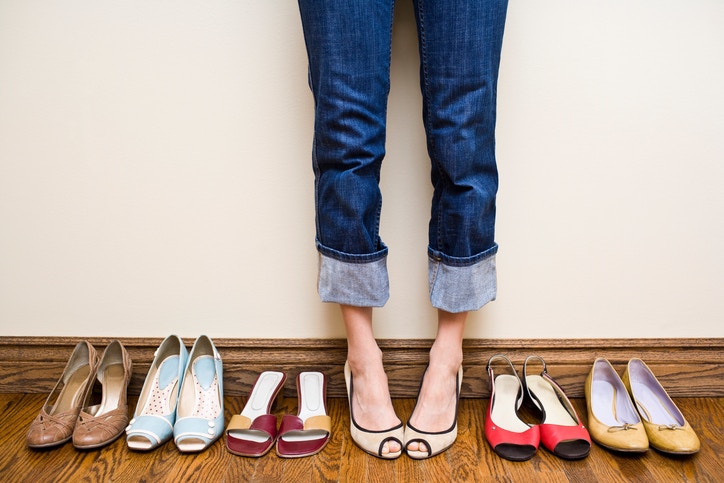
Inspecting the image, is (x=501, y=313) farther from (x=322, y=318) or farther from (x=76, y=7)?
(x=76, y=7)

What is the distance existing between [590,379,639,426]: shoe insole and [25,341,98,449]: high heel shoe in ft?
3.06

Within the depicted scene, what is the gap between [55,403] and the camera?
1.02 metres

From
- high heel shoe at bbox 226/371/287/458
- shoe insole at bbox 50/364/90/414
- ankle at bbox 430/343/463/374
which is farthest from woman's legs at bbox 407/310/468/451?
shoe insole at bbox 50/364/90/414

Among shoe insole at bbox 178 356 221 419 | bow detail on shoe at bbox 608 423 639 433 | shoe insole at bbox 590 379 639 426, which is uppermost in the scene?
shoe insole at bbox 178 356 221 419

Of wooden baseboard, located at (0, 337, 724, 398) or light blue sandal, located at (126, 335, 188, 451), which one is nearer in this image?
light blue sandal, located at (126, 335, 188, 451)

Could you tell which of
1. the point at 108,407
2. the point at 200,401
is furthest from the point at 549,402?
→ the point at 108,407

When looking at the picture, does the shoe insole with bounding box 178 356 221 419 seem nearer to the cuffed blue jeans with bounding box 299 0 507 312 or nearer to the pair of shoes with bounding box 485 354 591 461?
the cuffed blue jeans with bounding box 299 0 507 312

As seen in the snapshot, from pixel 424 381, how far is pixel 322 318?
245 mm

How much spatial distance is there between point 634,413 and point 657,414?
6cm

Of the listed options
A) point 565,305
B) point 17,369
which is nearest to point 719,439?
point 565,305

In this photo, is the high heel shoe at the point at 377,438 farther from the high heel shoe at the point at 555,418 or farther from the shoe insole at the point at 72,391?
the shoe insole at the point at 72,391

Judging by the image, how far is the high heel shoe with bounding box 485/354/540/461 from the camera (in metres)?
0.92

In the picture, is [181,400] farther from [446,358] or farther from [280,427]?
[446,358]

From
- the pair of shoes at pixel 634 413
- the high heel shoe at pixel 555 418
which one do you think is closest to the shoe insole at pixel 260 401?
the high heel shoe at pixel 555 418
